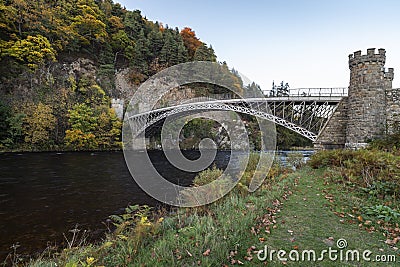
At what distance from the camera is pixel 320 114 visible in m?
19.6

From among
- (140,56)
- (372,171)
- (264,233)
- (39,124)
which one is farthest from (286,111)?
(140,56)

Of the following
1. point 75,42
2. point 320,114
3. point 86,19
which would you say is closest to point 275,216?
point 320,114

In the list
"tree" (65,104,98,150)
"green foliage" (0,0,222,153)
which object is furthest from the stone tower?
"tree" (65,104,98,150)

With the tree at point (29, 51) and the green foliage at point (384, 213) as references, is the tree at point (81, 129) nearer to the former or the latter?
the tree at point (29, 51)

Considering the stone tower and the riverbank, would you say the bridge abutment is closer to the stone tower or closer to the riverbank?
the stone tower

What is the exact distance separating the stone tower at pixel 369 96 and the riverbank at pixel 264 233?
7053mm

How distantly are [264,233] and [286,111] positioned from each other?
25.1m

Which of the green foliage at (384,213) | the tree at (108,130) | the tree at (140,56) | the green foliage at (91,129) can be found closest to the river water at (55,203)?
the green foliage at (384,213)

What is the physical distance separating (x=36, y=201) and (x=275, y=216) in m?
8.80

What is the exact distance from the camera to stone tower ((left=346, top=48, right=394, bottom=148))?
470 inches

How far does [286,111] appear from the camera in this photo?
87.7 ft

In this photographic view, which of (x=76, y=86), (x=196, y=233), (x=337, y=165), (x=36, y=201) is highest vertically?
(x=76, y=86)

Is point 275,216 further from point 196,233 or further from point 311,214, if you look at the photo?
point 196,233

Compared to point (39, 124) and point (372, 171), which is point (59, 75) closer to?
point (39, 124)
